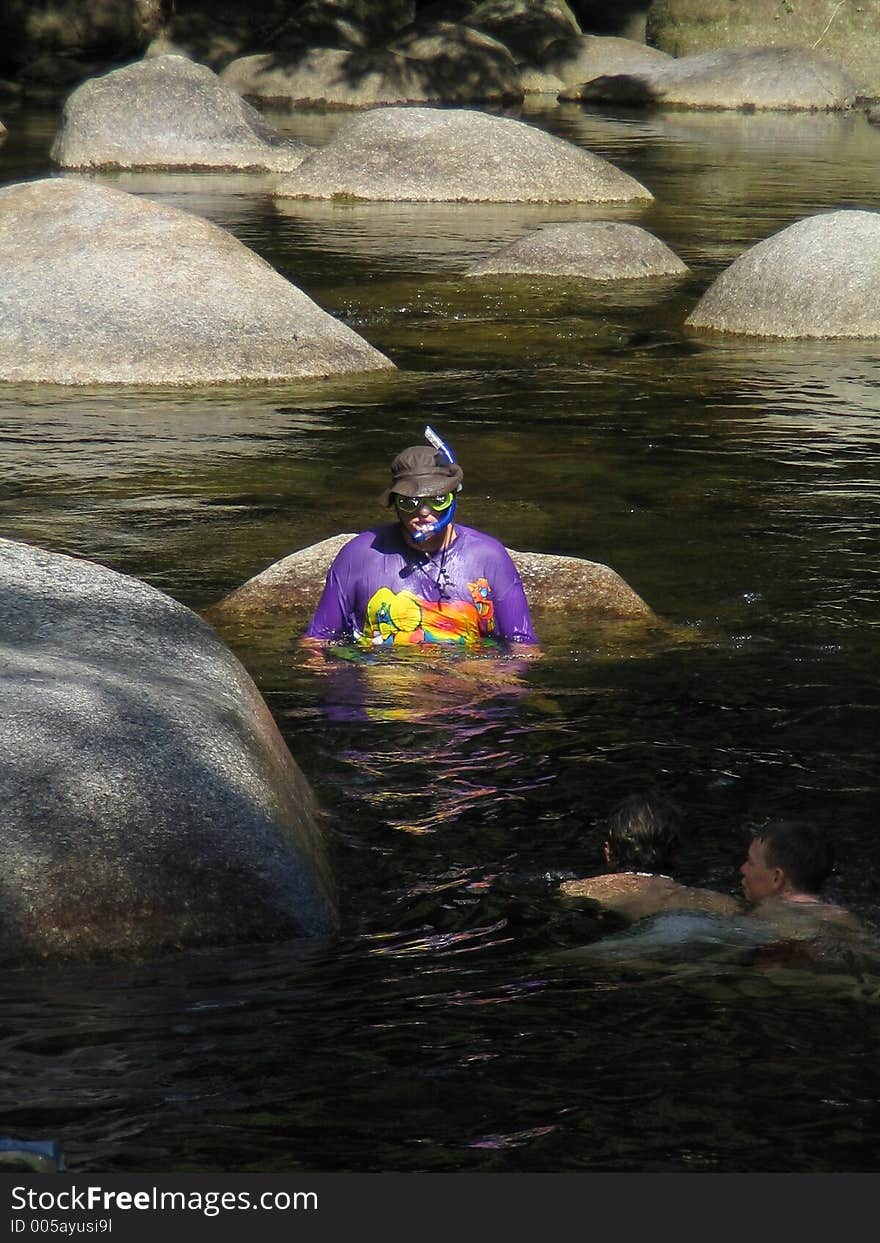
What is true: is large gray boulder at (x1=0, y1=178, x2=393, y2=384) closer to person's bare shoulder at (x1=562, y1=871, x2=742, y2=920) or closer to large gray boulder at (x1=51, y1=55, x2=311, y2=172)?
person's bare shoulder at (x1=562, y1=871, x2=742, y2=920)

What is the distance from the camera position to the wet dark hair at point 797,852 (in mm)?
6340

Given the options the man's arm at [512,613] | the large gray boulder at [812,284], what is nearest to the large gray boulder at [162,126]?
the large gray boulder at [812,284]

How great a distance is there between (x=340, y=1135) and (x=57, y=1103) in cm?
69

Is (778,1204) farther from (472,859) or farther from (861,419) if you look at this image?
(861,419)

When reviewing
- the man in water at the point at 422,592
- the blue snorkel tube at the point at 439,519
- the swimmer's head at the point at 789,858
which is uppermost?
the blue snorkel tube at the point at 439,519

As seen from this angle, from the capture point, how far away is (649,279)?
2027 centimetres

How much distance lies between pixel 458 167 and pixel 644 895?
68.9 ft

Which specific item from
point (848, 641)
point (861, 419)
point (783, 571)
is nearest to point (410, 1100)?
point (848, 641)

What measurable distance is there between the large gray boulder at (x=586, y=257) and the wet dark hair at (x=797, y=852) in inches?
563

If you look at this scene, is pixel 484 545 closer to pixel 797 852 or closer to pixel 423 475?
pixel 423 475

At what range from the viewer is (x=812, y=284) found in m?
17.5

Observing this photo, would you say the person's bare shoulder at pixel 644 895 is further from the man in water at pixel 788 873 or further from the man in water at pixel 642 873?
the man in water at pixel 788 873

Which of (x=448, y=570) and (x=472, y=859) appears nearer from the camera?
(x=472, y=859)

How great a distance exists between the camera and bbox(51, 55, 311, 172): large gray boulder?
92.4ft
